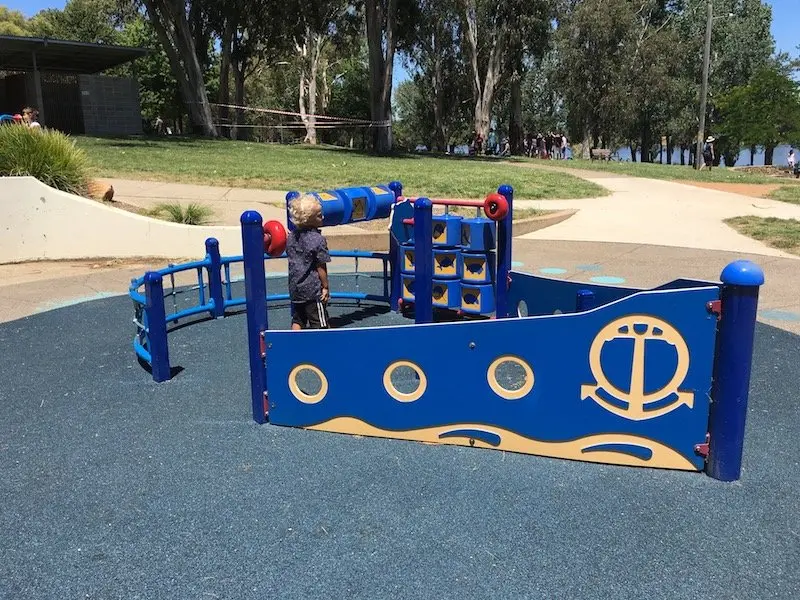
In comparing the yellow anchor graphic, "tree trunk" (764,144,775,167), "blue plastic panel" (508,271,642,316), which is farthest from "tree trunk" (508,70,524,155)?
the yellow anchor graphic

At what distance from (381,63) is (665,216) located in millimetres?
18396

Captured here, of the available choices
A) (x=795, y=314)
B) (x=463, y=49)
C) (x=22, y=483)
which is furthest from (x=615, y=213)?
(x=463, y=49)

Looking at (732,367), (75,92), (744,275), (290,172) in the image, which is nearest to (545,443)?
(732,367)

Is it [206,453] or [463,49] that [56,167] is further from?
[463,49]

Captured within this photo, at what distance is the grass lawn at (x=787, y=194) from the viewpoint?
1730cm

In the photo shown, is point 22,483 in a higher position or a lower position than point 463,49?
lower

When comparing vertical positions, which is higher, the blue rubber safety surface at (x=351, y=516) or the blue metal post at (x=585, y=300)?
the blue metal post at (x=585, y=300)

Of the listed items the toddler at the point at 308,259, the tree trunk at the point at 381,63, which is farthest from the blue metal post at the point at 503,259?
the tree trunk at the point at 381,63

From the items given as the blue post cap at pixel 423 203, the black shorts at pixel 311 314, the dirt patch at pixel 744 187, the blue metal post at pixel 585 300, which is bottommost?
the black shorts at pixel 311 314

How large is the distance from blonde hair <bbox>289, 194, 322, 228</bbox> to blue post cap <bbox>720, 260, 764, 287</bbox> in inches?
118

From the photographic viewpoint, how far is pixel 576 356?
130 inches

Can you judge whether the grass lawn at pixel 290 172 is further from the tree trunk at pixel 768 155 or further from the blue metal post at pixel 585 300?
the tree trunk at pixel 768 155

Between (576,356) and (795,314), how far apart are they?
4297 millimetres

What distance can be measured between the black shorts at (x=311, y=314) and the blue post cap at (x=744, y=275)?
9.90 ft
